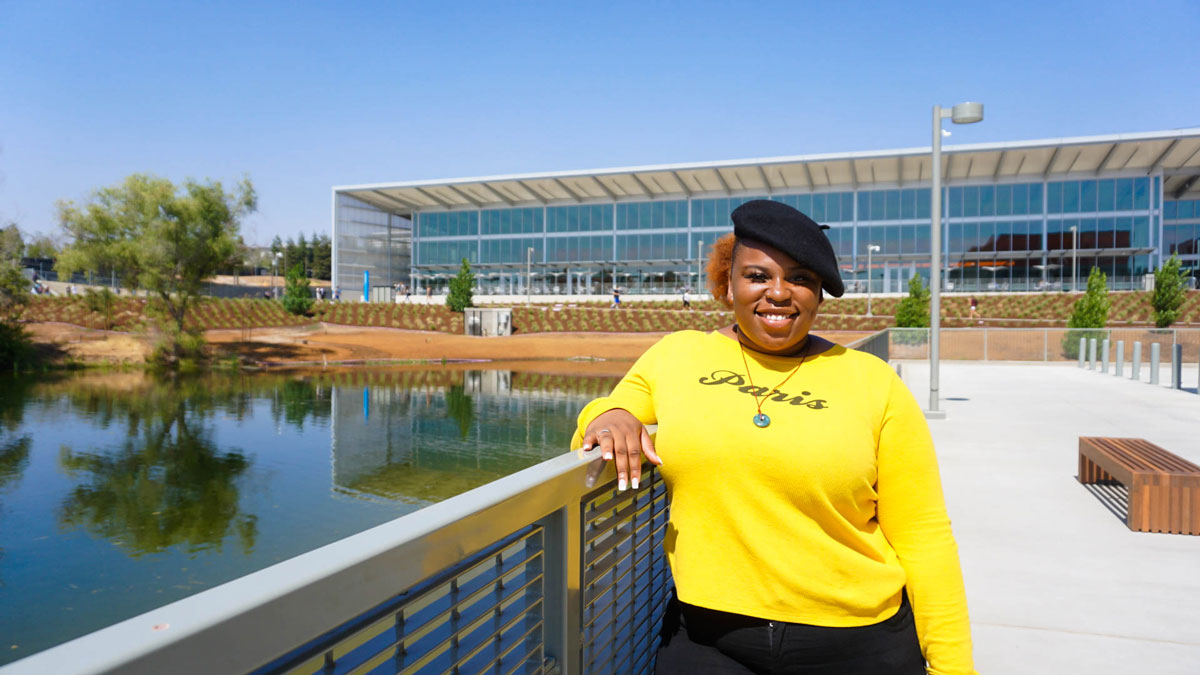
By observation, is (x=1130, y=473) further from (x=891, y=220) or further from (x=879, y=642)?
(x=891, y=220)

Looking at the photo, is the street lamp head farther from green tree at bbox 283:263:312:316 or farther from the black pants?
green tree at bbox 283:263:312:316

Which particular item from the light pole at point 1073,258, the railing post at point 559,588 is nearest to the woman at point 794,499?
the railing post at point 559,588

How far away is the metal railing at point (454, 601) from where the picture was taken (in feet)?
3.36

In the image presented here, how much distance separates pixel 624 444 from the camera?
7.14 feet

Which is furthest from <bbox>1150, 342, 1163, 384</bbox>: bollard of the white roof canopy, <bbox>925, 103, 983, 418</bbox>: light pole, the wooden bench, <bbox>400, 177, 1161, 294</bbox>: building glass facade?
the white roof canopy

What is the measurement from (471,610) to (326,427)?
18.9 metres

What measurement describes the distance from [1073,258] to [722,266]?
64.4 metres

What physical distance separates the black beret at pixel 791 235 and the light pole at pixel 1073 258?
64.6 meters

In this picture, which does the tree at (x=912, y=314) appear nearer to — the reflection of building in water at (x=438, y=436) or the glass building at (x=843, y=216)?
the glass building at (x=843, y=216)

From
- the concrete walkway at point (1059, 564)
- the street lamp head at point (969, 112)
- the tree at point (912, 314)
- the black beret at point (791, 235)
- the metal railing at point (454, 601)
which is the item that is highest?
the street lamp head at point (969, 112)

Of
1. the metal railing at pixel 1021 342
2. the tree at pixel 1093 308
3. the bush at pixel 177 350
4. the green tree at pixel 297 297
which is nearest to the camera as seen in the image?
the metal railing at pixel 1021 342

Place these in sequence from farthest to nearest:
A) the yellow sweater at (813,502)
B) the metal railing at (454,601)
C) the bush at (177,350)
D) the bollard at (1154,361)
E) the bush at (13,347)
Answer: the bush at (177,350) < the bush at (13,347) < the bollard at (1154,361) < the yellow sweater at (813,502) < the metal railing at (454,601)

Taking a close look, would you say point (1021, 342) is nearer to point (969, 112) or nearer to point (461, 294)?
point (969, 112)

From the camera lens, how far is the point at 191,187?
3969 centimetres
